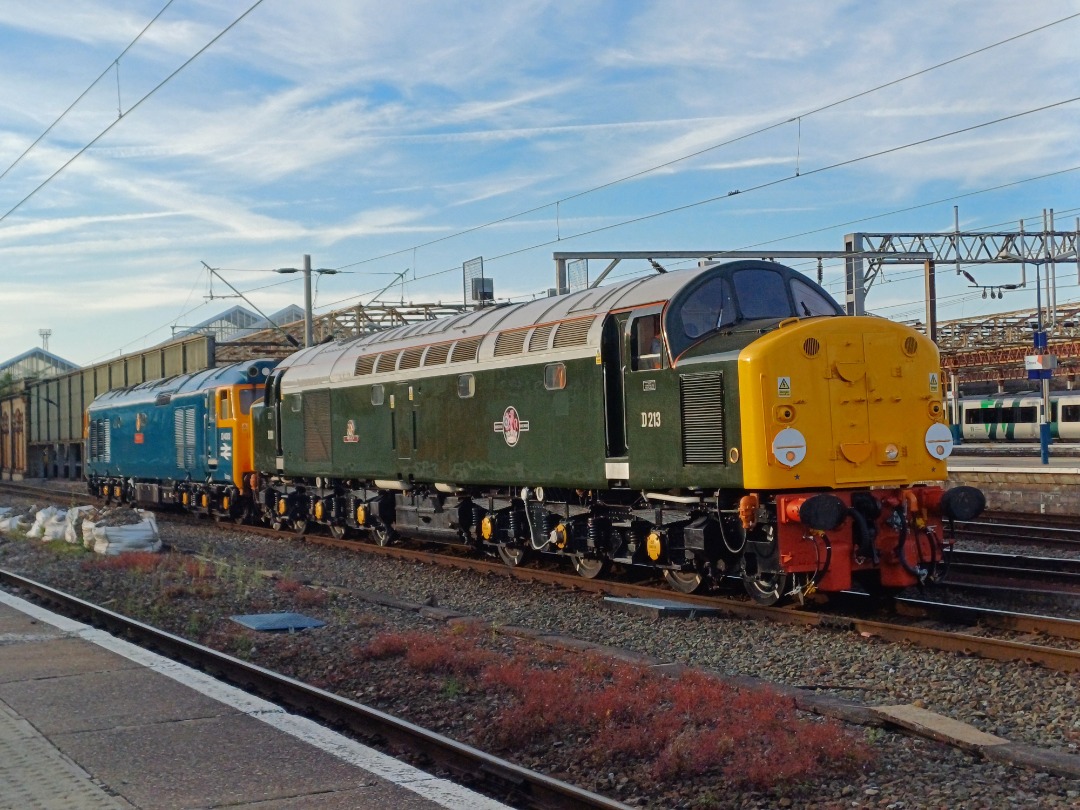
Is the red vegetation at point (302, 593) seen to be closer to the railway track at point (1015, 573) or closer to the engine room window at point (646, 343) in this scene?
the engine room window at point (646, 343)

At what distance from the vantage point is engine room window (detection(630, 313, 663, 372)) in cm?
1213

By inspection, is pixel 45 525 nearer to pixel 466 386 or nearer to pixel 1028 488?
pixel 466 386

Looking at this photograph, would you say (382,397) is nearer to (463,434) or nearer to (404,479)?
(404,479)

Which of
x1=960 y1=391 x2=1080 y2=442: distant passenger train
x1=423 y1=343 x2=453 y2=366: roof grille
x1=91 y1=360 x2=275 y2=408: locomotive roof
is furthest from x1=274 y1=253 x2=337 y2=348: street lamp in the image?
x1=960 y1=391 x2=1080 y2=442: distant passenger train

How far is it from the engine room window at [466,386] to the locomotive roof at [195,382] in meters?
10.5

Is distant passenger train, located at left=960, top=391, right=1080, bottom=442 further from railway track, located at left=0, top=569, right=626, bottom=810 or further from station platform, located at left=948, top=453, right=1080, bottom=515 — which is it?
railway track, located at left=0, top=569, right=626, bottom=810

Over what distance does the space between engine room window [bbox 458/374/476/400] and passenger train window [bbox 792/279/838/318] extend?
4821mm

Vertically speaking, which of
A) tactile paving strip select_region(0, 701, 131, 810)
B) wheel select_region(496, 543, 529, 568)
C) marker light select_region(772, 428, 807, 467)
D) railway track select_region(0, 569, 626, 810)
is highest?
marker light select_region(772, 428, 807, 467)

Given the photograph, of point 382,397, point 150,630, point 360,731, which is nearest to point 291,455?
point 382,397

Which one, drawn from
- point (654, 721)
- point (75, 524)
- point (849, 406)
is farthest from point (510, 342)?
point (75, 524)

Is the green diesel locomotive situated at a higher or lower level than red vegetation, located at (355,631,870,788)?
higher

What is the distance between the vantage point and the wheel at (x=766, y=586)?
37.4 feet

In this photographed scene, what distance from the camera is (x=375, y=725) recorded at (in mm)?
7465

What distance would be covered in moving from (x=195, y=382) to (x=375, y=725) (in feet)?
71.6
